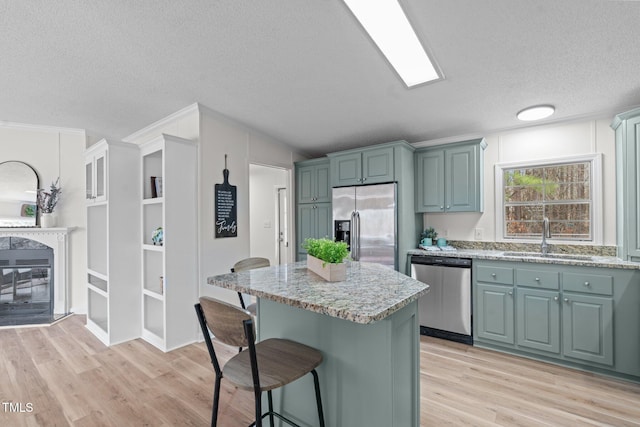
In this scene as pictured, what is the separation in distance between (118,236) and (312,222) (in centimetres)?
238

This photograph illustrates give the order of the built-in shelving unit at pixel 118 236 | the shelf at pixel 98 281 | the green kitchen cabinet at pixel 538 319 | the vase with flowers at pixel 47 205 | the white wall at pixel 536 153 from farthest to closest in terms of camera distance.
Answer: the vase with flowers at pixel 47 205 → the shelf at pixel 98 281 → the built-in shelving unit at pixel 118 236 → the white wall at pixel 536 153 → the green kitchen cabinet at pixel 538 319

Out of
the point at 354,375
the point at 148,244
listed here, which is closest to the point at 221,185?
the point at 148,244

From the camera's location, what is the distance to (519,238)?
3.48m

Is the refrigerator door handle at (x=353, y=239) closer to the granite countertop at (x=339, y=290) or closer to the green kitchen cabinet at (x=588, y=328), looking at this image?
the granite countertop at (x=339, y=290)

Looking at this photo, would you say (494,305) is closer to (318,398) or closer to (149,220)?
(318,398)

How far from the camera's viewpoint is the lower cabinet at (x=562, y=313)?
2477 millimetres

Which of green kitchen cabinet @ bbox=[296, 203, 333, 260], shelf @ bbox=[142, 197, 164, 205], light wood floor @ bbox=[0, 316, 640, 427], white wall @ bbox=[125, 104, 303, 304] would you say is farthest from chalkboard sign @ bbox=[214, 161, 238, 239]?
light wood floor @ bbox=[0, 316, 640, 427]

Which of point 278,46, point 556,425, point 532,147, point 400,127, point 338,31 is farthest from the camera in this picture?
point 400,127

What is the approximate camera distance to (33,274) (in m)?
4.16

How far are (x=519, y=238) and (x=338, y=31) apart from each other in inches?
115

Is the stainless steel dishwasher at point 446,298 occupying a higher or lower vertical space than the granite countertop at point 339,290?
lower

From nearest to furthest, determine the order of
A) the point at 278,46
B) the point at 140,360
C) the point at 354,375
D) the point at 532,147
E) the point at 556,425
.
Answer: the point at 354,375 < the point at 556,425 < the point at 278,46 < the point at 140,360 < the point at 532,147

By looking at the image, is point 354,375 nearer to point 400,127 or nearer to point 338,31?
point 338,31

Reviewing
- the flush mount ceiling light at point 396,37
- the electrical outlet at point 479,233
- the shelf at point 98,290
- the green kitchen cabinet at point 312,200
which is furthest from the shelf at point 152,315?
the electrical outlet at point 479,233
